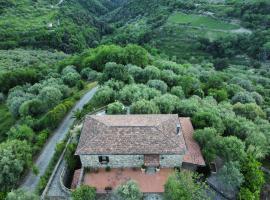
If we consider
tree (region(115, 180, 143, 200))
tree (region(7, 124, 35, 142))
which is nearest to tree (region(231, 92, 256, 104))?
tree (region(115, 180, 143, 200))

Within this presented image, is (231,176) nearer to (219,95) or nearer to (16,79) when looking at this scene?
(219,95)

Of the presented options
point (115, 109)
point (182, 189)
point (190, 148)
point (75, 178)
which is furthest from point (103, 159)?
point (190, 148)

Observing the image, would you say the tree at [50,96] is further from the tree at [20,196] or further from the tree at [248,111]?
the tree at [248,111]

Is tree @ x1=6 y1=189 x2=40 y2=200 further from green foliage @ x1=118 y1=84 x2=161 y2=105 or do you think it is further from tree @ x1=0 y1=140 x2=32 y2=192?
green foliage @ x1=118 y1=84 x2=161 y2=105

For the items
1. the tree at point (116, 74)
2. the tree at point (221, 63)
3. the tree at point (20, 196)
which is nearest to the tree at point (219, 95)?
the tree at point (116, 74)

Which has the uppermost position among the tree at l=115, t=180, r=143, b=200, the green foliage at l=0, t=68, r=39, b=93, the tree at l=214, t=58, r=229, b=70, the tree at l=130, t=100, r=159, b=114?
the tree at l=130, t=100, r=159, b=114

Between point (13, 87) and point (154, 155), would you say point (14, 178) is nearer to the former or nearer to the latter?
point (154, 155)
